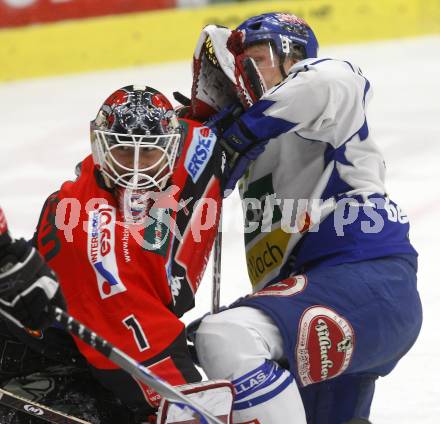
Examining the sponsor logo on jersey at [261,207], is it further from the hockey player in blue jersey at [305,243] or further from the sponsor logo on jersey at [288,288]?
the sponsor logo on jersey at [288,288]

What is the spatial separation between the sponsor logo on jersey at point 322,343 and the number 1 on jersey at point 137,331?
35 centimetres

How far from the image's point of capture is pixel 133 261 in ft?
8.09

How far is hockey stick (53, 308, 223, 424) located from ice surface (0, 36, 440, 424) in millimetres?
942

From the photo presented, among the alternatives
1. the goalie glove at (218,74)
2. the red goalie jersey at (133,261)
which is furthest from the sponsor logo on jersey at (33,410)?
the goalie glove at (218,74)

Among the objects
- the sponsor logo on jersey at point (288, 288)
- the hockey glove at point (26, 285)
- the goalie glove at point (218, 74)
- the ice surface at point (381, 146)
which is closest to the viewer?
the hockey glove at point (26, 285)

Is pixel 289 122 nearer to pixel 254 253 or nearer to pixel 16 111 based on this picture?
pixel 254 253

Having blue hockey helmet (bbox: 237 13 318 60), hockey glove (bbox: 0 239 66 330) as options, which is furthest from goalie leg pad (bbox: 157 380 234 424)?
blue hockey helmet (bbox: 237 13 318 60)

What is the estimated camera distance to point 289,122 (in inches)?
107

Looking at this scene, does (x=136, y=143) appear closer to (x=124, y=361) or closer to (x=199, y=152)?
(x=199, y=152)

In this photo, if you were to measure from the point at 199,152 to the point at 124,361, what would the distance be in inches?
24.4

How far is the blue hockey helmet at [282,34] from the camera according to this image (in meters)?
2.93

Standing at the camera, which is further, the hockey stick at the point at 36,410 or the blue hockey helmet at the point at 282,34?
the blue hockey helmet at the point at 282,34

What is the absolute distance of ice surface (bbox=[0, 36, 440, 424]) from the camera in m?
3.40

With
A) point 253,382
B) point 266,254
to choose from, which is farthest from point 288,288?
point 266,254
